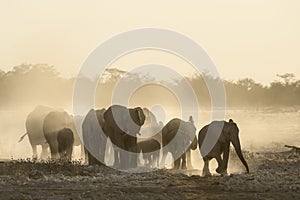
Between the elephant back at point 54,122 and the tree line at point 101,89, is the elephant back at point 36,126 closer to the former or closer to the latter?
the elephant back at point 54,122

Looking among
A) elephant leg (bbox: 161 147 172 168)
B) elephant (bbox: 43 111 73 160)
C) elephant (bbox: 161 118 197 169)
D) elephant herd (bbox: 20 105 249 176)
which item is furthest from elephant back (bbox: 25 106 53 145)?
elephant (bbox: 161 118 197 169)

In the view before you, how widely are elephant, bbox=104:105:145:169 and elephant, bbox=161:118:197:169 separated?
1469mm

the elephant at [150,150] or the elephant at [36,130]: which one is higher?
the elephant at [36,130]

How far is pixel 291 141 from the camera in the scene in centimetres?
3322

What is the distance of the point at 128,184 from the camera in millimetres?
14938

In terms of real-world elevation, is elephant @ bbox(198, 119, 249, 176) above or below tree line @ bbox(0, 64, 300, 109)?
below

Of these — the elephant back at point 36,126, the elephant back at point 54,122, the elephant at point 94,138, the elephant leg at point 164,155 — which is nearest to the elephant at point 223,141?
the elephant leg at point 164,155

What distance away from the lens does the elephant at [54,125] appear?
23.7m

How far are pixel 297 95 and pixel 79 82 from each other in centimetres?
1766

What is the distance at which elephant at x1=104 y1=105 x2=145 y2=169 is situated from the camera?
20766 millimetres

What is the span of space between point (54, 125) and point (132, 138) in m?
4.28

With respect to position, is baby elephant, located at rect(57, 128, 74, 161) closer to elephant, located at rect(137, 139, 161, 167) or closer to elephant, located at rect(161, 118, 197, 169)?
elephant, located at rect(137, 139, 161, 167)

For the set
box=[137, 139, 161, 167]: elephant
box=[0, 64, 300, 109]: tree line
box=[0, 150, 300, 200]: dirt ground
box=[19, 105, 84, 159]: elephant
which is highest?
box=[0, 64, 300, 109]: tree line

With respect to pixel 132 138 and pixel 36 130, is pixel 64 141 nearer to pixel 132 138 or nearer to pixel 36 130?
pixel 132 138
